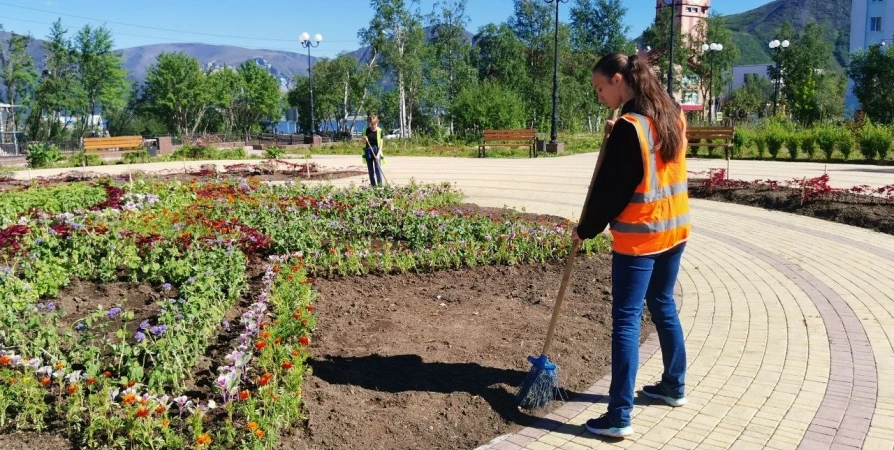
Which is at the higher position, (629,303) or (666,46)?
(666,46)

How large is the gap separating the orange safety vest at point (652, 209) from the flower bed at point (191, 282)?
176 centimetres

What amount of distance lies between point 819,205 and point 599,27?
173 ft

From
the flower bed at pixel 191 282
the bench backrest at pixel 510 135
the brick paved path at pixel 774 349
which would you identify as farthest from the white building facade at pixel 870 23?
the flower bed at pixel 191 282

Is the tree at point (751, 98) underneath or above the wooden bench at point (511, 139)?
above

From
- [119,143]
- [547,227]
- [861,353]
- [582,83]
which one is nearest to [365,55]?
[582,83]

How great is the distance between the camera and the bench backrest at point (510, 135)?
2301 cm

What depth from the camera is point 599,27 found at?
2330 inches

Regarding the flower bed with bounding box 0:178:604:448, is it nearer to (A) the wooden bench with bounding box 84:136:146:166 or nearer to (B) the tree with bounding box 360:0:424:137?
(A) the wooden bench with bounding box 84:136:146:166

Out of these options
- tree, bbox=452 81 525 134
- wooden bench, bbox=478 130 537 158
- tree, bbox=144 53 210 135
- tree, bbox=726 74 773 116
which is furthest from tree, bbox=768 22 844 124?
tree, bbox=144 53 210 135

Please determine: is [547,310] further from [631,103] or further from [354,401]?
[631,103]

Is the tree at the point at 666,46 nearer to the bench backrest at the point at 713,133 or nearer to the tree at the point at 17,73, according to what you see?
the bench backrest at the point at 713,133

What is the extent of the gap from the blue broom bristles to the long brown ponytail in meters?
1.25

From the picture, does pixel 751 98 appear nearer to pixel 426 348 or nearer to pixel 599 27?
pixel 599 27

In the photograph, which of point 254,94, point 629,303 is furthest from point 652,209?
point 254,94
